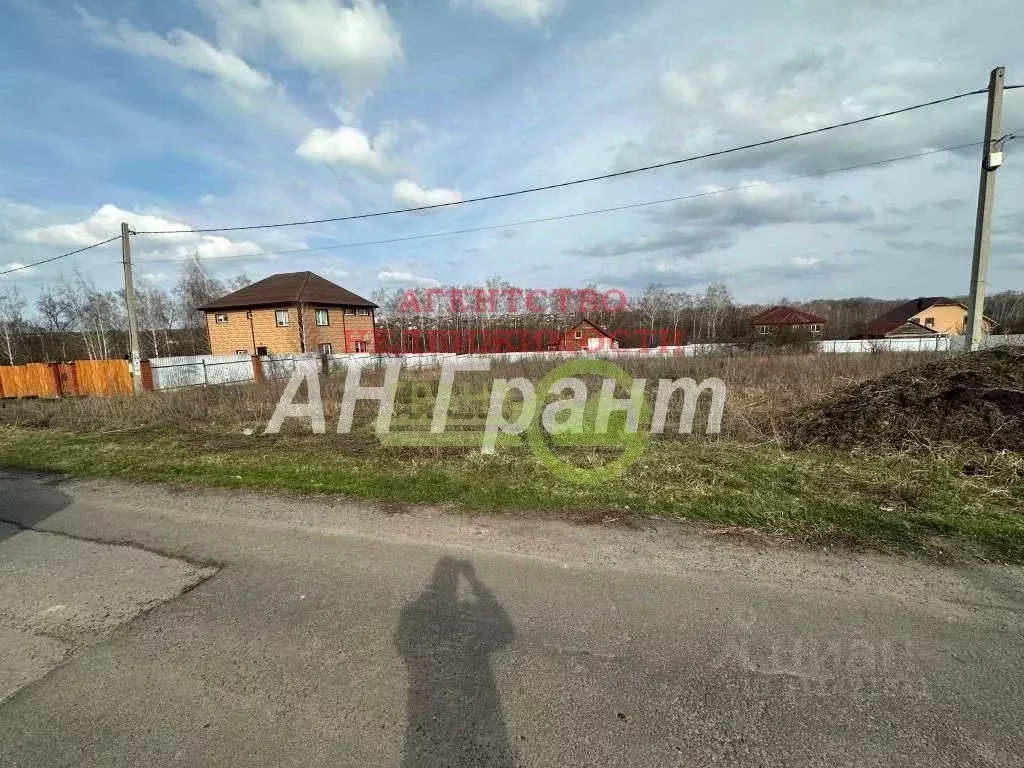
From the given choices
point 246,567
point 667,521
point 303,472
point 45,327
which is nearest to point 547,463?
point 667,521

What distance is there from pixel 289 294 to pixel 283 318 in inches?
75.4

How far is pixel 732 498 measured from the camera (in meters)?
4.94

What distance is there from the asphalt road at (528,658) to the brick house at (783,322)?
3144 centimetres

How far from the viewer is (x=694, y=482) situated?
18.2ft

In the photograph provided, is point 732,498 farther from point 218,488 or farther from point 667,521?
point 218,488

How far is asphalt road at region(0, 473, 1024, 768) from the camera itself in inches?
78.4

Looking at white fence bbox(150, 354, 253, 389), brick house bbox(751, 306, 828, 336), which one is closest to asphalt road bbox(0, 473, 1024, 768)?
white fence bbox(150, 354, 253, 389)

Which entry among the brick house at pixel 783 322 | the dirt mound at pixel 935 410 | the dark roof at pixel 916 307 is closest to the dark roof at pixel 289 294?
the brick house at pixel 783 322

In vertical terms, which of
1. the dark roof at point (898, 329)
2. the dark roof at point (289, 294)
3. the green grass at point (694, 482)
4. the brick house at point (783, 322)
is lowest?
the green grass at point (694, 482)

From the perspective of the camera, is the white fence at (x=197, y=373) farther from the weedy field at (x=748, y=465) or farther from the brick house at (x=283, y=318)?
the weedy field at (x=748, y=465)

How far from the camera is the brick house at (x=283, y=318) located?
33344 millimetres

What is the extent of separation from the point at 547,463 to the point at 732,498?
8.67ft

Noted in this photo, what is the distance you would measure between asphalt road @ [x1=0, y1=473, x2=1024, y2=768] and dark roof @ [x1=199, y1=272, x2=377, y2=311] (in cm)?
3285
